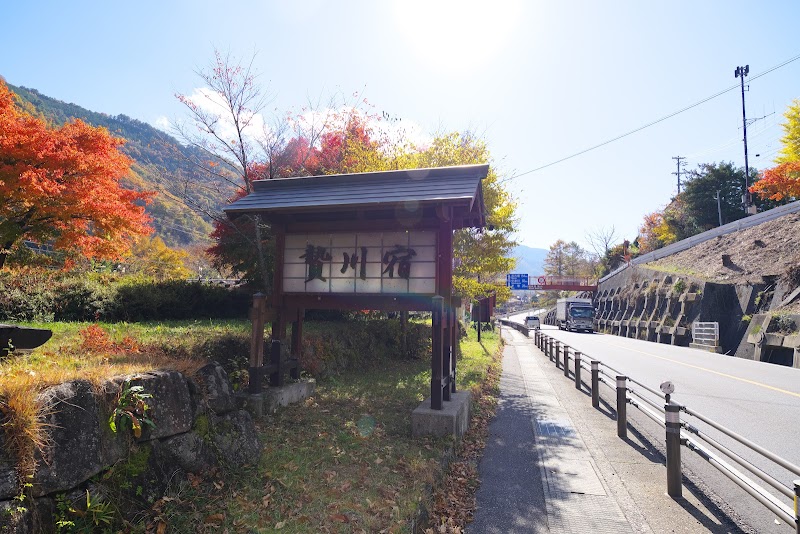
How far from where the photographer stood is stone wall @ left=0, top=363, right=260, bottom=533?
8.98 feet

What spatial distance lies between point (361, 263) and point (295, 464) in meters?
3.42

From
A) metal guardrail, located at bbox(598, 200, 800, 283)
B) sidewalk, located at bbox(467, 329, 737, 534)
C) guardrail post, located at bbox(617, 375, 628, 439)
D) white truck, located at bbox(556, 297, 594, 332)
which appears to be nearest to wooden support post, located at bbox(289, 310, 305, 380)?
sidewalk, located at bbox(467, 329, 737, 534)

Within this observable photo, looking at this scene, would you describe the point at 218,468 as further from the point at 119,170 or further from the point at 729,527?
the point at 119,170

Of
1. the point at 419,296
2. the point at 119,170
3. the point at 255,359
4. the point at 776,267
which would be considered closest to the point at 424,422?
the point at 419,296

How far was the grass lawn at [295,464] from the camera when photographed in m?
3.67

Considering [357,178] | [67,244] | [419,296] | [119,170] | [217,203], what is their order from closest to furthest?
[419,296] → [357,178] → [67,244] → [119,170] → [217,203]

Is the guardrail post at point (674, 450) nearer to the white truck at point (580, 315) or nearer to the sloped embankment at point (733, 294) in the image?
the sloped embankment at point (733, 294)

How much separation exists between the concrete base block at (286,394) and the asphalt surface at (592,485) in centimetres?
333

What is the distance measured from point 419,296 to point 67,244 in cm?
1064

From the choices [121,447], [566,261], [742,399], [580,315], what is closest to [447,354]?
[121,447]

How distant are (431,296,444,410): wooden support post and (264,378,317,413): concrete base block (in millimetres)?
2517

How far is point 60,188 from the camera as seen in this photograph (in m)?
11.0

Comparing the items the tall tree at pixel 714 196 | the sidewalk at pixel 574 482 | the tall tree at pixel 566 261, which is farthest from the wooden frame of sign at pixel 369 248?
the tall tree at pixel 566 261

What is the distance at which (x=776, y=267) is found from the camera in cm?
2262
